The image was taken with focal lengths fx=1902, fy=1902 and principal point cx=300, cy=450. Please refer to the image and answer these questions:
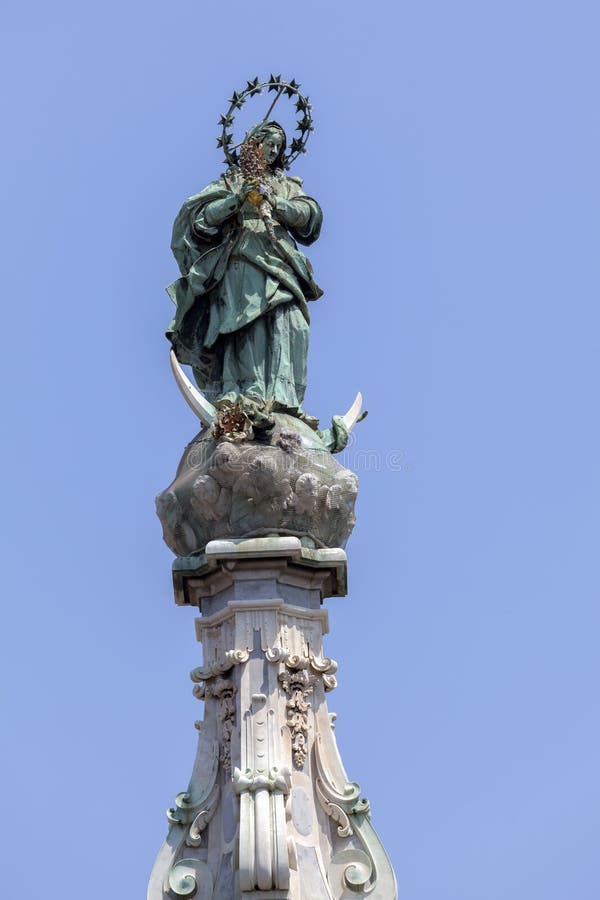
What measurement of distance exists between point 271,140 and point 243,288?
6.21ft

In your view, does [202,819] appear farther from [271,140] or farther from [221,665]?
[271,140]

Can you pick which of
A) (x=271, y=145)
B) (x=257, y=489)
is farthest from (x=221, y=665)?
(x=271, y=145)

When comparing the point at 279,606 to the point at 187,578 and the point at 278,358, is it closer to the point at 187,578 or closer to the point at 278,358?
the point at 187,578

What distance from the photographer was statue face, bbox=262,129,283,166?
20.8m

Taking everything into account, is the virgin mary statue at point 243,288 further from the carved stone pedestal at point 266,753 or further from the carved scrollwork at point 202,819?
the carved scrollwork at point 202,819

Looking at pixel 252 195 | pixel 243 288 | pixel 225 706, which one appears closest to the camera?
pixel 225 706

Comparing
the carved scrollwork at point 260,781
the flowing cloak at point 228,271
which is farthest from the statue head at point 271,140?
the carved scrollwork at point 260,781

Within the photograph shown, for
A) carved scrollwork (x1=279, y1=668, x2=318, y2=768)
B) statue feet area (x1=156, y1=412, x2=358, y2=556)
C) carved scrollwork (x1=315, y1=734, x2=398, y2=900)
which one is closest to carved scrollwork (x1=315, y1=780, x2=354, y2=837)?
carved scrollwork (x1=315, y1=734, x2=398, y2=900)

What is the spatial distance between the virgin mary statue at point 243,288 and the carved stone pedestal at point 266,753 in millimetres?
1978

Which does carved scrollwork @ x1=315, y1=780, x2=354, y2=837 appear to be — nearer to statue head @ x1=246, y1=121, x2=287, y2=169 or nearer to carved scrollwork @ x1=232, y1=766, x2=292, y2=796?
carved scrollwork @ x1=232, y1=766, x2=292, y2=796

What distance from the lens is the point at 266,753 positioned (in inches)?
693

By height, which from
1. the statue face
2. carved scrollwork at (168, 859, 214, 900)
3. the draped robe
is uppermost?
the statue face

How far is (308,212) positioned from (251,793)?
664 centimetres

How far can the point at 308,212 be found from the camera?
814 inches
